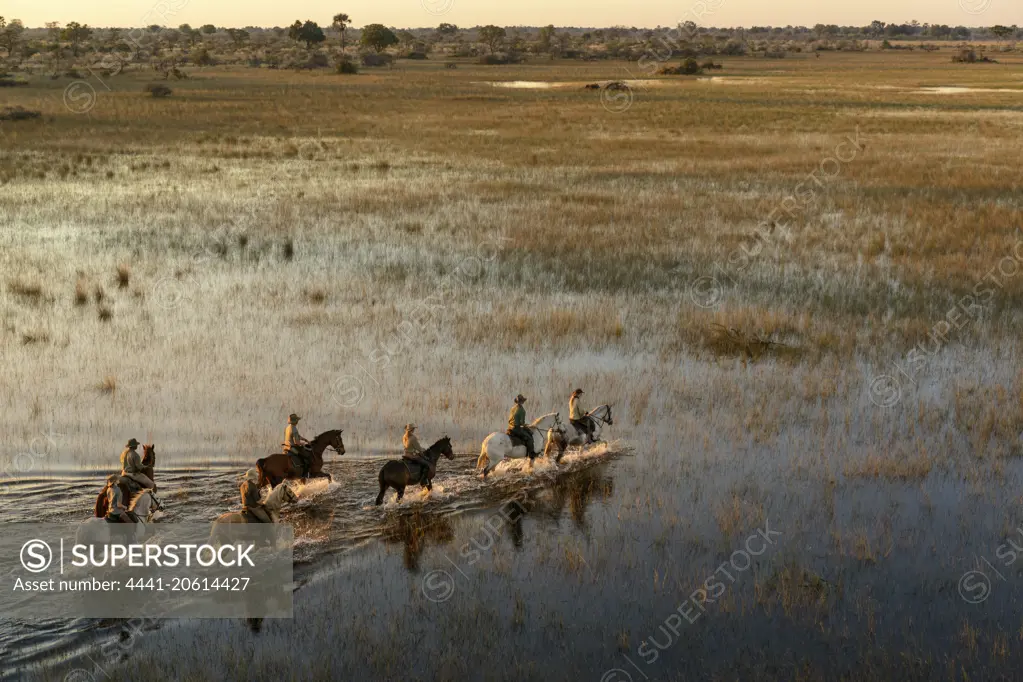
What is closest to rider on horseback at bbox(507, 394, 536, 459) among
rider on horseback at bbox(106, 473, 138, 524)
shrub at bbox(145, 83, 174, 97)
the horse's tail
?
rider on horseback at bbox(106, 473, 138, 524)

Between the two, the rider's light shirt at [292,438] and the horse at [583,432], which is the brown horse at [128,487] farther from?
the horse at [583,432]

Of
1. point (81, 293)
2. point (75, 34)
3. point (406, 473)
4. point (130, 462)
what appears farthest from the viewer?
point (75, 34)

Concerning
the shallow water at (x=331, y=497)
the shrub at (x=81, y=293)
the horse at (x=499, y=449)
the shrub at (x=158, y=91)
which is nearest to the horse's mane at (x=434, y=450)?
the shallow water at (x=331, y=497)

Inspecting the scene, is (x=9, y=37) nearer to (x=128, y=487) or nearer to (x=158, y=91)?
(x=158, y=91)

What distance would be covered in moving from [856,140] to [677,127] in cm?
1139

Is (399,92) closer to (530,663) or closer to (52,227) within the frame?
(52,227)

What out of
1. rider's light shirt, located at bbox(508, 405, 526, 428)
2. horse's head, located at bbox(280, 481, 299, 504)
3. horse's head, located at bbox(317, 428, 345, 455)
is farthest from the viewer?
rider's light shirt, located at bbox(508, 405, 526, 428)

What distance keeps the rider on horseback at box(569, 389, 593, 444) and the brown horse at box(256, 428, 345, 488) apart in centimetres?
342

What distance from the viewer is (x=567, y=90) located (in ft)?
295

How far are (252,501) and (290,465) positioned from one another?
1655 millimetres

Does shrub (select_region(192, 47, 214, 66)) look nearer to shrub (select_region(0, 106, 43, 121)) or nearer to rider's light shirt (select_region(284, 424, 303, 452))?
shrub (select_region(0, 106, 43, 121))

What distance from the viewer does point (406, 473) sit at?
13.0 m

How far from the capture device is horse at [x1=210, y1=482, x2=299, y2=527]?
11508mm

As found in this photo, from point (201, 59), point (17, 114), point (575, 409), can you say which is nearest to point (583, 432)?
point (575, 409)
